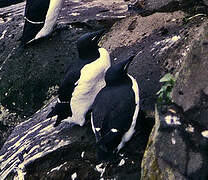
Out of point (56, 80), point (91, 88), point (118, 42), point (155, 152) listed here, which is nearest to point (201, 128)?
point (155, 152)

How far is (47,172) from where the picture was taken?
453cm

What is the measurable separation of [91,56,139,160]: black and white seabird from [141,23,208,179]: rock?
525mm

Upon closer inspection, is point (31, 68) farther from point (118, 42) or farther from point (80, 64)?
point (80, 64)

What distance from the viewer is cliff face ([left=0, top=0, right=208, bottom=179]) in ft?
10.5

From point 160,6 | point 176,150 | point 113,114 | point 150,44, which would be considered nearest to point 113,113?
point 113,114

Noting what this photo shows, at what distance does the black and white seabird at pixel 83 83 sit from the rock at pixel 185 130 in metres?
1.30

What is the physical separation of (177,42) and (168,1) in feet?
4.07

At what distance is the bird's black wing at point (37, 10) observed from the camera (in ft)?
21.9

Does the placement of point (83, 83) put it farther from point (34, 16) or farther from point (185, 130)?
point (34, 16)

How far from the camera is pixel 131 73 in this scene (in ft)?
16.9

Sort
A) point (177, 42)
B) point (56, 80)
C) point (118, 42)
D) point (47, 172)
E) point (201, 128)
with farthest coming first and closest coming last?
point (56, 80), point (118, 42), point (177, 42), point (47, 172), point (201, 128)

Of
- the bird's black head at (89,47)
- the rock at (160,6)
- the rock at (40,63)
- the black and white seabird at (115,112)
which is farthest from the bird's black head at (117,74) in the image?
the rock at (40,63)

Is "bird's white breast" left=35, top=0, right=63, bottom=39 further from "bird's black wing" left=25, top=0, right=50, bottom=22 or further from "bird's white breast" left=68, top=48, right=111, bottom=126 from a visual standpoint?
"bird's white breast" left=68, top=48, right=111, bottom=126

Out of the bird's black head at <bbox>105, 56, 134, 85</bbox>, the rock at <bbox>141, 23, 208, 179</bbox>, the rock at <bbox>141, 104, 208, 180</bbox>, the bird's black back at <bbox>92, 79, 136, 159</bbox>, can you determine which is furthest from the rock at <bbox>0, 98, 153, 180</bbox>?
the rock at <bbox>141, 104, 208, 180</bbox>
